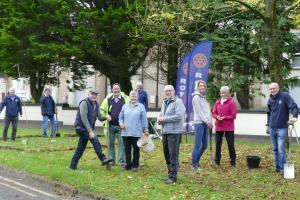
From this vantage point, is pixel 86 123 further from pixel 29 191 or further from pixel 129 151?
pixel 29 191

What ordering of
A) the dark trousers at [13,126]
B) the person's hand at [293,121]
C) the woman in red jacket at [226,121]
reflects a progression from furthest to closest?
the dark trousers at [13,126], the woman in red jacket at [226,121], the person's hand at [293,121]

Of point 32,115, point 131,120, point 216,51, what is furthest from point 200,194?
point 32,115

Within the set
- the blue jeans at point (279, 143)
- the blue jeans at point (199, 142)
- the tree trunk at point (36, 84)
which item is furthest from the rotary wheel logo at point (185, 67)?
the tree trunk at point (36, 84)

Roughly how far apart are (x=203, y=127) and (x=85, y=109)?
2650 mm

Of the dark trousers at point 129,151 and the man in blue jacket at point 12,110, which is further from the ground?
the man in blue jacket at point 12,110

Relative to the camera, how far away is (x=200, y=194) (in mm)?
9023

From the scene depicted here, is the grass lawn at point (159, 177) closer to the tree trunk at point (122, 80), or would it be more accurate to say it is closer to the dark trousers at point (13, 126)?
the dark trousers at point (13, 126)

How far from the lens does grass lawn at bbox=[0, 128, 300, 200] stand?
9094 millimetres

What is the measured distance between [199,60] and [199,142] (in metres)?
5.71

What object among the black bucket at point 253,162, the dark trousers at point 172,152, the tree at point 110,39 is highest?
the tree at point 110,39

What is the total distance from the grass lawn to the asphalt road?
276 mm

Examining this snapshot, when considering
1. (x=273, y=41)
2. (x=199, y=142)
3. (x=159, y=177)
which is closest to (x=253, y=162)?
(x=199, y=142)

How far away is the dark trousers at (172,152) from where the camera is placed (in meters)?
10.0

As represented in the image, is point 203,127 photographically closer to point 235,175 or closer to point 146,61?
point 235,175
